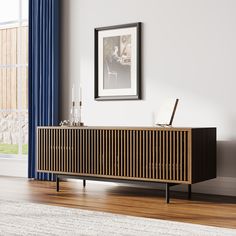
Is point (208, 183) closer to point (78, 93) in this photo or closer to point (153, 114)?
point (153, 114)

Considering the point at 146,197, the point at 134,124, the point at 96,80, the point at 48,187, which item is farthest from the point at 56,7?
the point at 146,197

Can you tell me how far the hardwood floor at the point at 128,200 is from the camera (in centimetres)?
369

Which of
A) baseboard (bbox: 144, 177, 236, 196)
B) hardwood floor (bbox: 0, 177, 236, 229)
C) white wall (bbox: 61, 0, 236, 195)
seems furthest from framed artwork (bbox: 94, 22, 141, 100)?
baseboard (bbox: 144, 177, 236, 196)

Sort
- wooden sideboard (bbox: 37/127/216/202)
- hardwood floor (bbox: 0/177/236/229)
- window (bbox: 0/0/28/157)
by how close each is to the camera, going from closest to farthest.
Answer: hardwood floor (bbox: 0/177/236/229), wooden sideboard (bbox: 37/127/216/202), window (bbox: 0/0/28/157)

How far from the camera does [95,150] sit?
4789 millimetres

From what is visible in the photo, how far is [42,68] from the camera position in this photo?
591 centimetres

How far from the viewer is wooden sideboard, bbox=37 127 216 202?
14.0 feet

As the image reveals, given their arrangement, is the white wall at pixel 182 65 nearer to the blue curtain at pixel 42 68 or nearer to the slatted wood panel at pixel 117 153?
the blue curtain at pixel 42 68

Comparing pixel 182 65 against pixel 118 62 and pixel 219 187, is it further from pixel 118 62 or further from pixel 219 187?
pixel 219 187

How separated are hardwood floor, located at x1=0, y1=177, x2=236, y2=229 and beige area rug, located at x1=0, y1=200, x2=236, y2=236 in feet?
0.71

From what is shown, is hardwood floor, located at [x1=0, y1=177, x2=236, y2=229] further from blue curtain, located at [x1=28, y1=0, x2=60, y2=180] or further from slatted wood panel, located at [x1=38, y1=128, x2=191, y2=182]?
blue curtain, located at [x1=28, y1=0, x2=60, y2=180]

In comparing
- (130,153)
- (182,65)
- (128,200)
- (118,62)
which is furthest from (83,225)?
(118,62)

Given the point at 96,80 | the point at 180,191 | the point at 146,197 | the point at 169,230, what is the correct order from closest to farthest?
the point at 169,230, the point at 146,197, the point at 180,191, the point at 96,80

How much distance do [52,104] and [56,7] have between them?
117 centimetres
